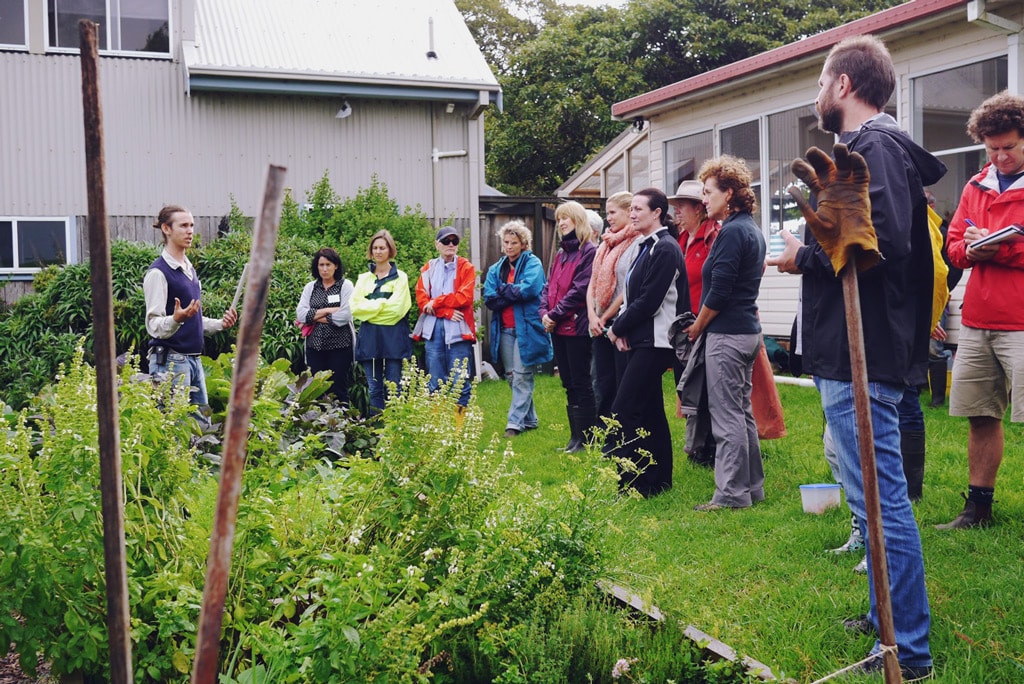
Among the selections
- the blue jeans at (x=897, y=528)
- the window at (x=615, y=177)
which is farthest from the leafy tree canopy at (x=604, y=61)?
the blue jeans at (x=897, y=528)

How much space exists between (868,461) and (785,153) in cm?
1113

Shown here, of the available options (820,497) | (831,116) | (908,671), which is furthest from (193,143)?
(908,671)

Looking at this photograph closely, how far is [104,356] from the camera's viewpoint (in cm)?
176

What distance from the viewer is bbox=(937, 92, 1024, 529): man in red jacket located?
15.6 feet

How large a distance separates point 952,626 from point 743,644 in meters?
0.89

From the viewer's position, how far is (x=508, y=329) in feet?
30.9

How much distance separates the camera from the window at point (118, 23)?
1280cm

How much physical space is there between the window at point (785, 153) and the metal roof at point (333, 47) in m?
3.96

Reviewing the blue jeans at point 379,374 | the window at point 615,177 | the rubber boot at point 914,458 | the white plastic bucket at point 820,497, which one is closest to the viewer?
the rubber boot at point 914,458

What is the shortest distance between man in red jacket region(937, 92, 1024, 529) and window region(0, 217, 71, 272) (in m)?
11.1

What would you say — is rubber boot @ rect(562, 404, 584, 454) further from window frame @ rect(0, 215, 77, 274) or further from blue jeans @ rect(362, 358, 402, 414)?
window frame @ rect(0, 215, 77, 274)

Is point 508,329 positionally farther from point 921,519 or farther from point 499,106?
point 499,106

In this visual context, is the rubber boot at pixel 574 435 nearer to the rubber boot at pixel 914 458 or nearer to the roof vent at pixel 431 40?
the rubber boot at pixel 914 458

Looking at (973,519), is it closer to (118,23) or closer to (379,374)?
(379,374)
